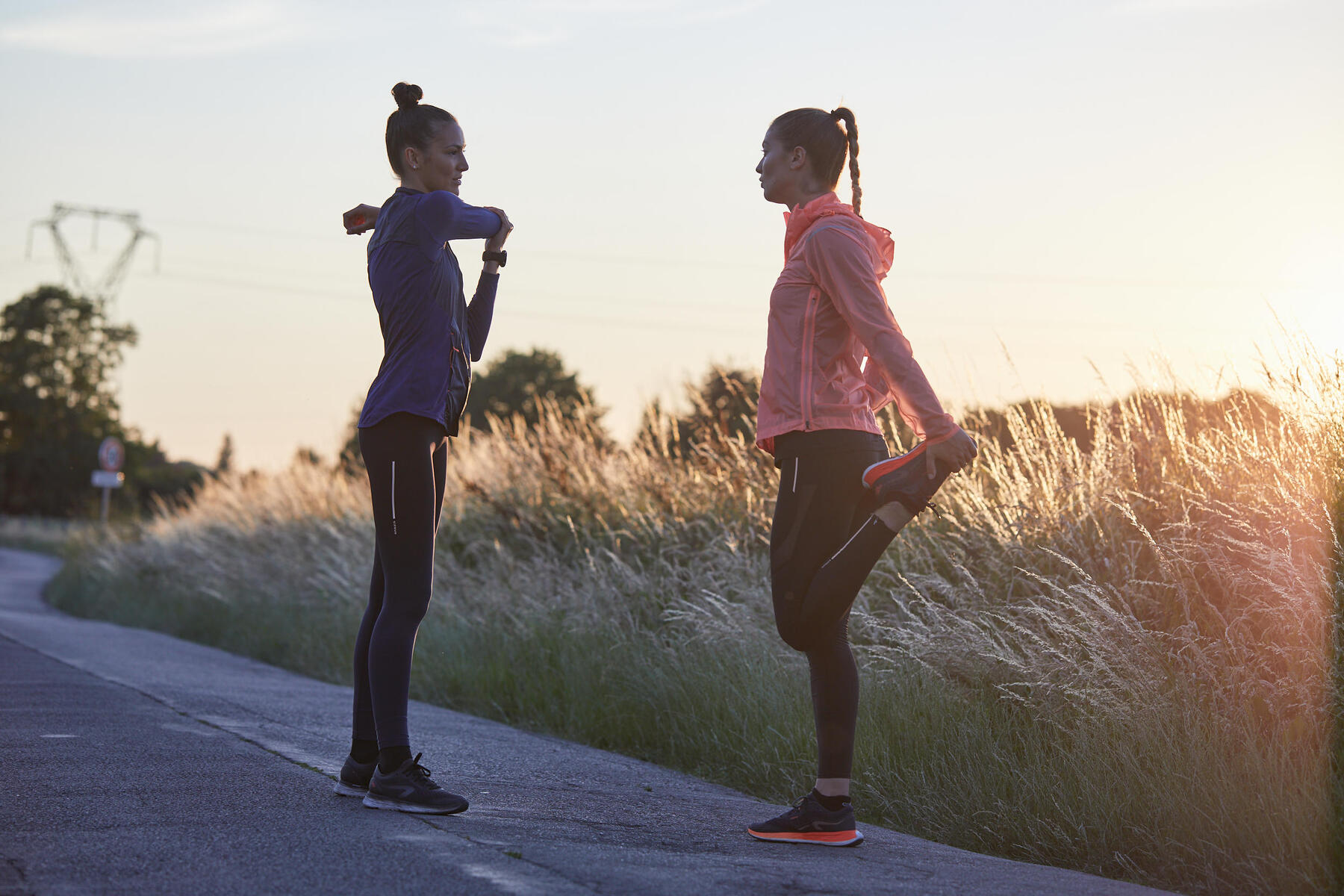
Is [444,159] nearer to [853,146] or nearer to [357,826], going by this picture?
[853,146]

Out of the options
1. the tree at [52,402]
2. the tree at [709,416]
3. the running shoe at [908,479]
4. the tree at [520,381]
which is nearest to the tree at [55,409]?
the tree at [52,402]

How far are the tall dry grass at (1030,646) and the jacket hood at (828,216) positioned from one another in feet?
5.84

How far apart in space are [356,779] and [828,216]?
241 cm

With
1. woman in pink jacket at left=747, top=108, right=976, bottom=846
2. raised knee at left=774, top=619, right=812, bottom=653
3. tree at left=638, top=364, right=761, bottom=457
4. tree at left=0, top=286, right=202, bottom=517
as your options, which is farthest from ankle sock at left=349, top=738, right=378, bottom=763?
tree at left=0, top=286, right=202, bottom=517

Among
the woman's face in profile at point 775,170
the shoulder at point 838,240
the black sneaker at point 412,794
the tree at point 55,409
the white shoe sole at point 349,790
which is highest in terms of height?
the tree at point 55,409

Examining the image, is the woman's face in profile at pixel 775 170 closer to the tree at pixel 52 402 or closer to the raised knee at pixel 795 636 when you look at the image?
the raised knee at pixel 795 636

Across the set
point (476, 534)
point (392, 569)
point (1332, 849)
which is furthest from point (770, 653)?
point (476, 534)

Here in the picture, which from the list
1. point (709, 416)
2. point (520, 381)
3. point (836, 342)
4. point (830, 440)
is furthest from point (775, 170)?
point (520, 381)

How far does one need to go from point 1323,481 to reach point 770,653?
260cm

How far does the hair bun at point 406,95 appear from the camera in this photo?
14.2ft

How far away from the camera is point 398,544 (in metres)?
4.10

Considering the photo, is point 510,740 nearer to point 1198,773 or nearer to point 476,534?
point 1198,773

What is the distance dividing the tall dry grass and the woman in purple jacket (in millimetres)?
1775

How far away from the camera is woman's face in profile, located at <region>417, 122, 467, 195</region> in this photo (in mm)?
4254
